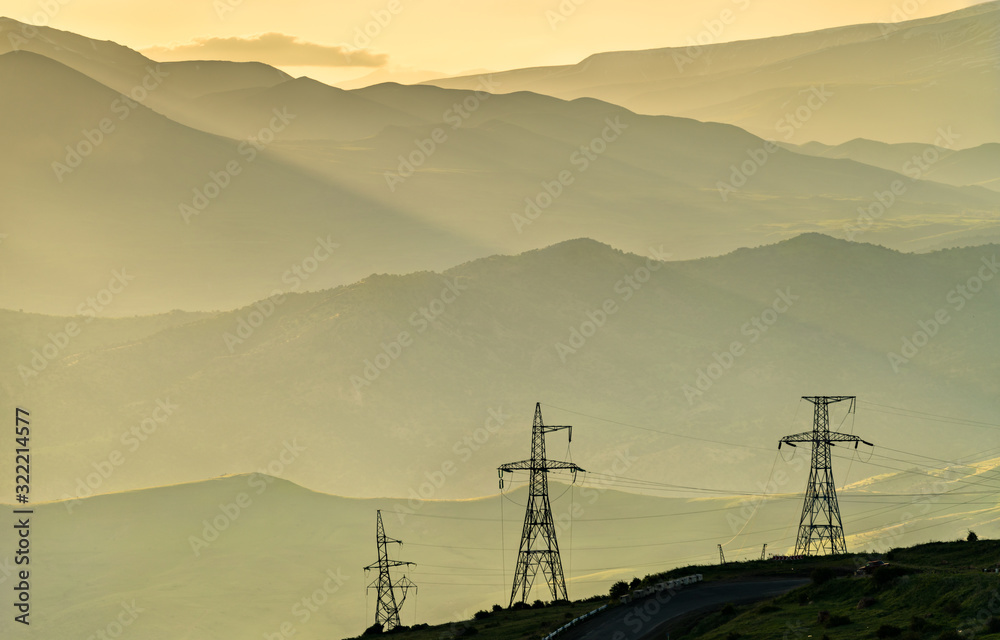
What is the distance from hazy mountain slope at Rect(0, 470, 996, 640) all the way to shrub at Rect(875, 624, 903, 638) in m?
99.3

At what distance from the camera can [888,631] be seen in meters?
45.4

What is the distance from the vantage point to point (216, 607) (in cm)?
15388

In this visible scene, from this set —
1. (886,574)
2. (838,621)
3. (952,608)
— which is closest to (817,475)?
(886,574)

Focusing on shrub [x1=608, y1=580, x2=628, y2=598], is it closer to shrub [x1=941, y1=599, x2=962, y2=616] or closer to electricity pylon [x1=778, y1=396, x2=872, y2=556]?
electricity pylon [x1=778, y1=396, x2=872, y2=556]

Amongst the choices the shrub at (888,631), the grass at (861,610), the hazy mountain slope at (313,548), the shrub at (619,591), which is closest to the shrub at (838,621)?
the grass at (861,610)

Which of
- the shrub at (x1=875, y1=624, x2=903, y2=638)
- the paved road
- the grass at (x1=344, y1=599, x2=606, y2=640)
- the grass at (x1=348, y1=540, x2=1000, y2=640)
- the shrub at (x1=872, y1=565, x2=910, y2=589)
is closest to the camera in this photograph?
the shrub at (x1=875, y1=624, x2=903, y2=638)

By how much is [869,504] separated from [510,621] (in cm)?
12933

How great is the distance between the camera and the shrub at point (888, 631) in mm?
45312

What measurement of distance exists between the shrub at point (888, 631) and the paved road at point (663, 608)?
11750 mm

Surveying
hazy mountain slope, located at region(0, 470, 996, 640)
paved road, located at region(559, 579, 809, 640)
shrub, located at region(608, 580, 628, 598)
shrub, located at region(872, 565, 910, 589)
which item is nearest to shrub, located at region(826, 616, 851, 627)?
shrub, located at region(872, 565, 910, 589)

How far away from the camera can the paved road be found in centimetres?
5646

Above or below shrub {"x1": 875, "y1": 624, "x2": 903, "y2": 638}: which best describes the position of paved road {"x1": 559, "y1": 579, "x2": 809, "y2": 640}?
above

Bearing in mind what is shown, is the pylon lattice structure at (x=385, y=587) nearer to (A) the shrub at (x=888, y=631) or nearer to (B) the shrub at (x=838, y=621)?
(B) the shrub at (x=838, y=621)

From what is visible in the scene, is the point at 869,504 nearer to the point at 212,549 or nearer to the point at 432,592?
the point at 432,592
